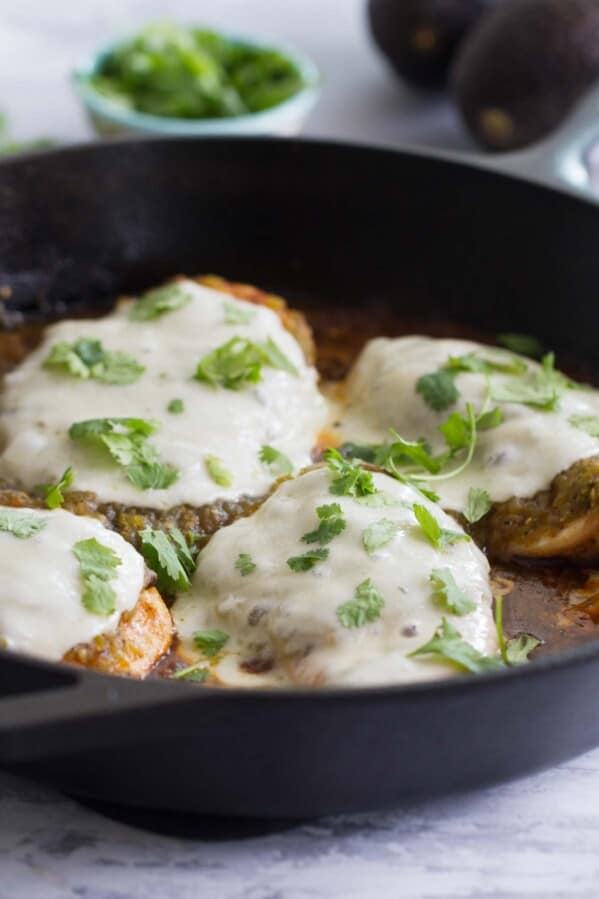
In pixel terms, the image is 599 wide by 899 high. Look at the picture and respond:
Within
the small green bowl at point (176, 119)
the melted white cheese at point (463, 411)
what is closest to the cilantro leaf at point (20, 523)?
the melted white cheese at point (463, 411)

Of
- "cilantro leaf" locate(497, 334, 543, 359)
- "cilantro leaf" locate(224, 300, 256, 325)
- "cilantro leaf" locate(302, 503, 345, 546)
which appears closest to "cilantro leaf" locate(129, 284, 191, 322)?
"cilantro leaf" locate(224, 300, 256, 325)

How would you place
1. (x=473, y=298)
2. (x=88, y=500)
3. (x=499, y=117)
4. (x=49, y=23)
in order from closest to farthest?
(x=88, y=500) → (x=473, y=298) → (x=499, y=117) → (x=49, y=23)

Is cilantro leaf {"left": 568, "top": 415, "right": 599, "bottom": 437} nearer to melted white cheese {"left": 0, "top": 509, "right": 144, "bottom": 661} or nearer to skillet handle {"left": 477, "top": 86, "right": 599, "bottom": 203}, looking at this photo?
skillet handle {"left": 477, "top": 86, "right": 599, "bottom": 203}

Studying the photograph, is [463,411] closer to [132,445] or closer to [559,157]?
[132,445]

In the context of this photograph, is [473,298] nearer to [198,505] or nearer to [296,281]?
[296,281]

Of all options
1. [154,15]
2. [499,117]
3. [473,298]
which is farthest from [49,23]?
[473,298]

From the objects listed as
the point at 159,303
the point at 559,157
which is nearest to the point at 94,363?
the point at 159,303

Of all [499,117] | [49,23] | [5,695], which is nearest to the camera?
[5,695]
